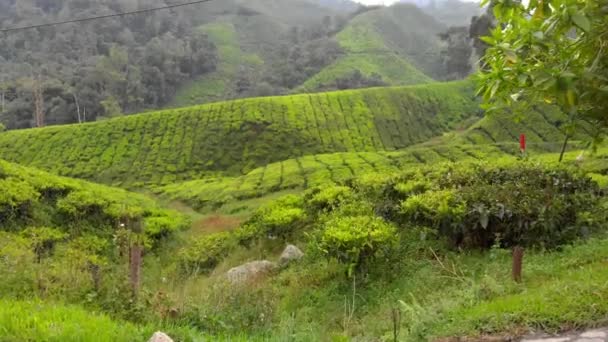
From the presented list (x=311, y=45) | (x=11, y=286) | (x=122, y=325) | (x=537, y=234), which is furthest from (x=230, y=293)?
(x=311, y=45)

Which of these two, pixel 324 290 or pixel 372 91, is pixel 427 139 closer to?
pixel 372 91

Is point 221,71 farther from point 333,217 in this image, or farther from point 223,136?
point 333,217

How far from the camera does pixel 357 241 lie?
20.6 ft

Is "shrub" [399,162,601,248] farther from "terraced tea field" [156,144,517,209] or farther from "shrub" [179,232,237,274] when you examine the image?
"terraced tea field" [156,144,517,209]

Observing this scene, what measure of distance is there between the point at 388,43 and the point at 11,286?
69.6 metres

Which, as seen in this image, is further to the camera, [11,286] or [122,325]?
[11,286]

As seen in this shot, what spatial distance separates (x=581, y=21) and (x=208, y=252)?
9162mm

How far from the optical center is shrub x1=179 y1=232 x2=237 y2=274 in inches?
401

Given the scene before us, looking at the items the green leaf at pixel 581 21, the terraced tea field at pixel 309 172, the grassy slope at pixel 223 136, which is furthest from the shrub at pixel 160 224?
the grassy slope at pixel 223 136

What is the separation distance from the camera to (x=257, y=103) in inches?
1283

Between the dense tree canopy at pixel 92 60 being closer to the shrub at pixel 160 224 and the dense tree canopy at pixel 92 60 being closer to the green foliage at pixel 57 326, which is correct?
the shrub at pixel 160 224

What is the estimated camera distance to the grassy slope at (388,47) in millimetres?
54969

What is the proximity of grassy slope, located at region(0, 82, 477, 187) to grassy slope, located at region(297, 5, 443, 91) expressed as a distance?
16.4 m

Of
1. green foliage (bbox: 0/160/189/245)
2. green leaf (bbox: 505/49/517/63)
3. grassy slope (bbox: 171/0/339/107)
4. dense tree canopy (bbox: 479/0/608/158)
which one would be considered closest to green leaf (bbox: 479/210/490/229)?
dense tree canopy (bbox: 479/0/608/158)
